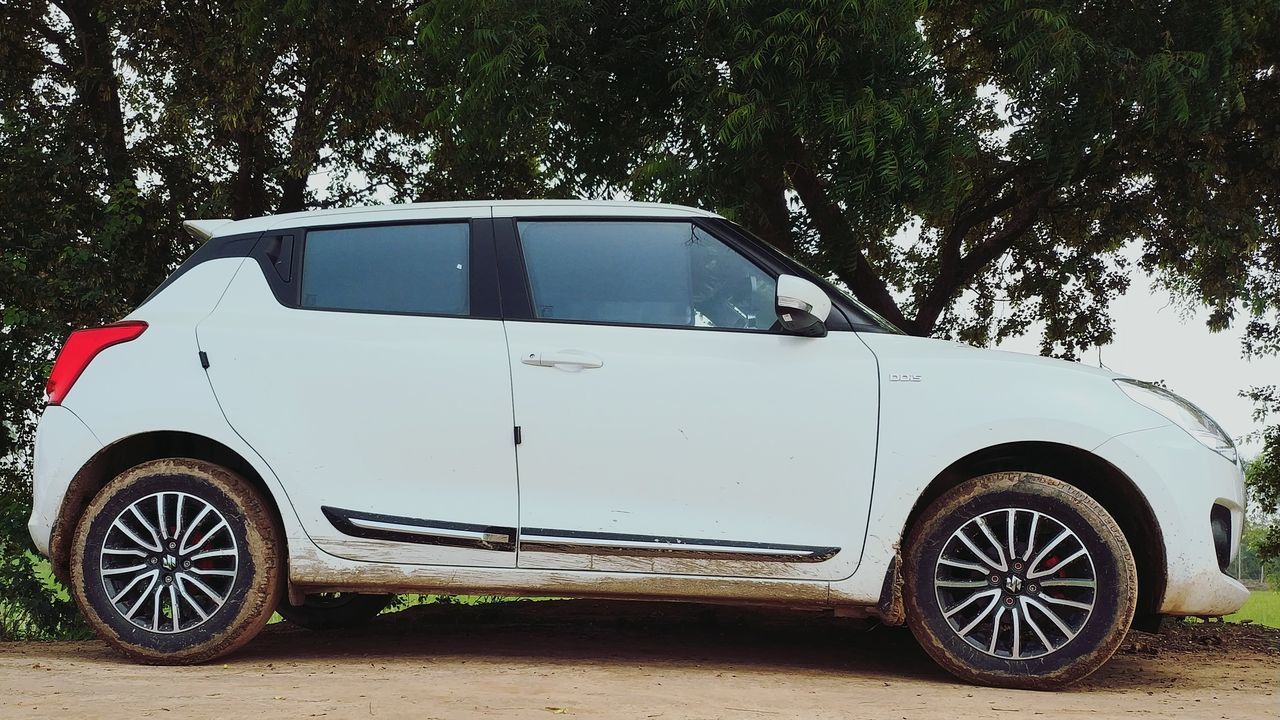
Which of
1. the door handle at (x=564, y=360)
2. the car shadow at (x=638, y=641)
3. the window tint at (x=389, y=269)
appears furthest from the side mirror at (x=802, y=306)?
the car shadow at (x=638, y=641)

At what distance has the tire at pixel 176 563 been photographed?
507 cm

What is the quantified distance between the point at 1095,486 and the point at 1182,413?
0.48 metres

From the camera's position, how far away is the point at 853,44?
7.58 metres

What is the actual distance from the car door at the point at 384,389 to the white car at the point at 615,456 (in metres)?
0.01

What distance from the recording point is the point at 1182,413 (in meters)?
4.82

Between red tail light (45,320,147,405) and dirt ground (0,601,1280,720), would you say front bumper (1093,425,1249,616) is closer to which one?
dirt ground (0,601,1280,720)

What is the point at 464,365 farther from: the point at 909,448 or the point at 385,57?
the point at 385,57

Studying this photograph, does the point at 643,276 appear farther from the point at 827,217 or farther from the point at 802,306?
the point at 827,217

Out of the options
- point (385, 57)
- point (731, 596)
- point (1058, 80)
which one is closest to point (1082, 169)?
point (1058, 80)

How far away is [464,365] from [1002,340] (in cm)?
1018

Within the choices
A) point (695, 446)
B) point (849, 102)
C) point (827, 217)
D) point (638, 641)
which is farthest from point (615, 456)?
point (827, 217)

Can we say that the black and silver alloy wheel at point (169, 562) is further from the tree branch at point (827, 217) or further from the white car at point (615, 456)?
the tree branch at point (827, 217)

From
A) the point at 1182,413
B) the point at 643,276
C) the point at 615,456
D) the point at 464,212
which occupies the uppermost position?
the point at 464,212

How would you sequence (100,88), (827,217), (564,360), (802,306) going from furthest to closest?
1. (100,88)
2. (827,217)
3. (564,360)
4. (802,306)
